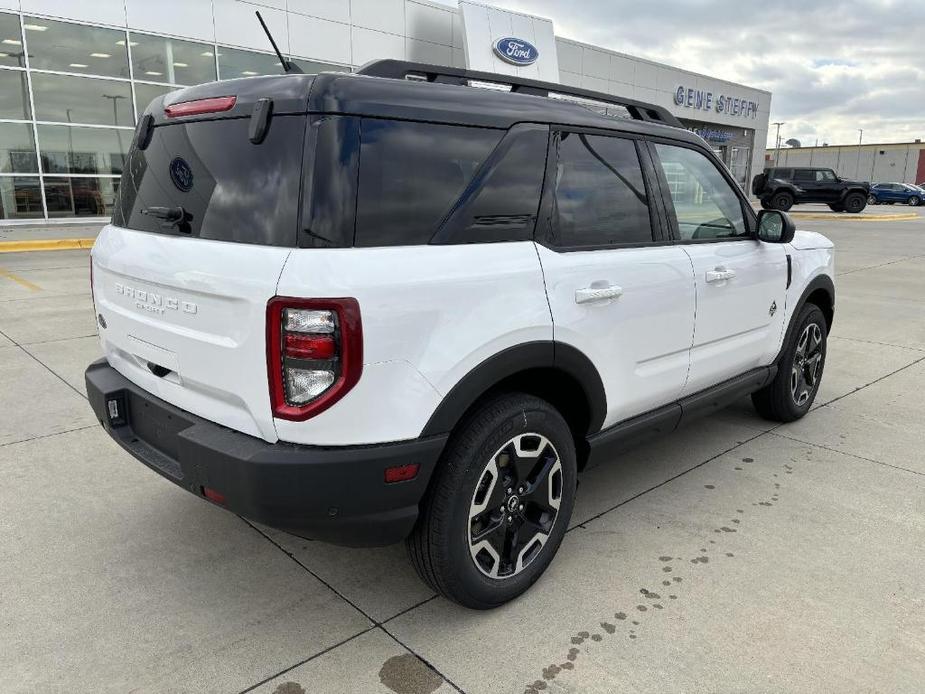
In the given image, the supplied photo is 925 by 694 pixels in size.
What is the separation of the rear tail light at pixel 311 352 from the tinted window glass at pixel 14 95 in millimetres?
18044

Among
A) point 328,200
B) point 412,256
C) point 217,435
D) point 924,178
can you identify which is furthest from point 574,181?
point 924,178

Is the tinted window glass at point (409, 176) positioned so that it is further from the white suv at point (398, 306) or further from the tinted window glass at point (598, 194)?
the tinted window glass at point (598, 194)

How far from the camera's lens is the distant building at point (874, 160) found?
2874 inches

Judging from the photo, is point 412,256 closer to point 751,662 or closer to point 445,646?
point 445,646

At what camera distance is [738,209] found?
3768 mm

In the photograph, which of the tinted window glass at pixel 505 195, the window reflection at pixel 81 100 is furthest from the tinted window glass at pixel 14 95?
the tinted window glass at pixel 505 195

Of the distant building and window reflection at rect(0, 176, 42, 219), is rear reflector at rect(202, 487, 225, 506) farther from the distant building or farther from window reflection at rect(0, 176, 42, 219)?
the distant building

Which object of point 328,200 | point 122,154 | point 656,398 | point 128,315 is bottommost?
point 656,398

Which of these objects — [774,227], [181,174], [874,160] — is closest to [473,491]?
[181,174]

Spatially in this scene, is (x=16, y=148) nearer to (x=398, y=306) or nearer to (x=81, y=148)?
(x=81, y=148)

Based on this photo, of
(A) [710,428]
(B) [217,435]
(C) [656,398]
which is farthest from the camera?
(A) [710,428]

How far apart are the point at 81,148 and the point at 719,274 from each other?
18039 mm

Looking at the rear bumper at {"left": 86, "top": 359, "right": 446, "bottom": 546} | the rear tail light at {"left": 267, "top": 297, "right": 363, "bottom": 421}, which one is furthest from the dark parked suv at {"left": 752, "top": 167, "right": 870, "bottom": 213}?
the rear tail light at {"left": 267, "top": 297, "right": 363, "bottom": 421}

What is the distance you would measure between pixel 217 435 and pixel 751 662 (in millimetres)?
1908
